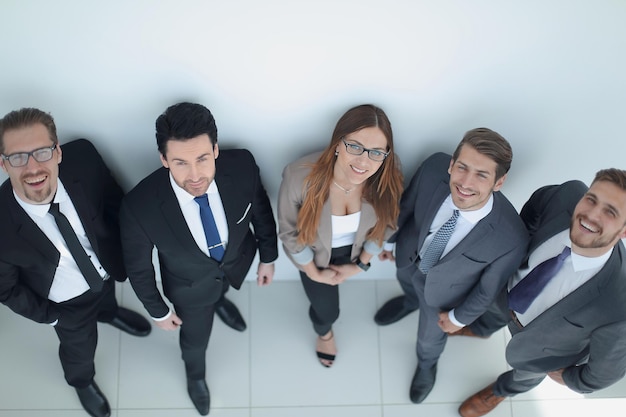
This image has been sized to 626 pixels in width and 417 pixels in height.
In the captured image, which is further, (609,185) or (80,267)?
(80,267)

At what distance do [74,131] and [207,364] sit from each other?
1.77 metres

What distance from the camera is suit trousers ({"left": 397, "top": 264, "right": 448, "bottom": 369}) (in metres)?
3.18

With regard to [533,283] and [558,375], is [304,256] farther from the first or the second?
[558,375]

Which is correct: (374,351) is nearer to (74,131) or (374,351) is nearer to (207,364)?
(207,364)

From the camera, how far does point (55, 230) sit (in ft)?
8.45

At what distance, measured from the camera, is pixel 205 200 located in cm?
260

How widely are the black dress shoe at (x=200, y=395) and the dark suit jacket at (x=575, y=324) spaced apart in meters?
1.84

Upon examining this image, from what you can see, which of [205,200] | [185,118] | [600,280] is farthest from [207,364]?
[600,280]

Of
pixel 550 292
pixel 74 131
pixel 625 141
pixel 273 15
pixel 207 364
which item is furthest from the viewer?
pixel 207 364

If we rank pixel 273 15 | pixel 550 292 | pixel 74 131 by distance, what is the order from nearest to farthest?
pixel 273 15
pixel 550 292
pixel 74 131

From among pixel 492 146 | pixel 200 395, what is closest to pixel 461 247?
pixel 492 146

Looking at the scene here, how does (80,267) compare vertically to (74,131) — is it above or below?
below

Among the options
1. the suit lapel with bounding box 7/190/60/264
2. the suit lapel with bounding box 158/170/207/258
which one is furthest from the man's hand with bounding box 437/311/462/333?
the suit lapel with bounding box 7/190/60/264

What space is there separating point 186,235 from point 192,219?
81 millimetres
